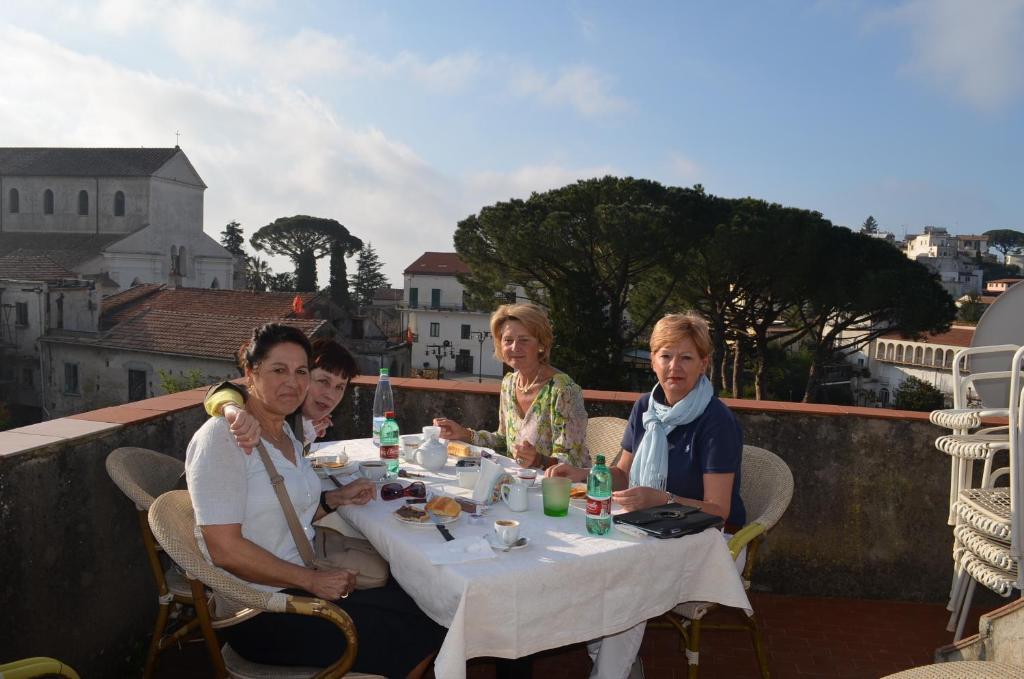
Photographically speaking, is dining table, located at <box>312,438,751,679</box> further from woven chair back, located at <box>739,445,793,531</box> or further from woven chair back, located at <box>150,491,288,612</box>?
woven chair back, located at <box>739,445,793,531</box>

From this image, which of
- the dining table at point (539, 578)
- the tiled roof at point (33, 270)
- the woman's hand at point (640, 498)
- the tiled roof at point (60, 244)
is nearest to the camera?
the dining table at point (539, 578)

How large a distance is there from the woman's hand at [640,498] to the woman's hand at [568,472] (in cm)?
29

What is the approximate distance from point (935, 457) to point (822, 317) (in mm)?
24016

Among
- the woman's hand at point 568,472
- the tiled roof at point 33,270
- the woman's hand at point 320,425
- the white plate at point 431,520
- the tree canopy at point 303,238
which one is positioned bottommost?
the white plate at point 431,520

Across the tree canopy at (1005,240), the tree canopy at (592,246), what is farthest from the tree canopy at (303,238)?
the tree canopy at (1005,240)

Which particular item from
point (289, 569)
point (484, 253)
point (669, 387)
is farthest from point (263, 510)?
point (484, 253)

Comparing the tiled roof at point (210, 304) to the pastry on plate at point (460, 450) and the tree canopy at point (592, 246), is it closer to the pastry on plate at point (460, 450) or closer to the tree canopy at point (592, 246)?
the tree canopy at point (592, 246)

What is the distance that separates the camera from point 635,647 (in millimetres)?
2492

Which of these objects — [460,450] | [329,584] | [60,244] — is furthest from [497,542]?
[60,244]

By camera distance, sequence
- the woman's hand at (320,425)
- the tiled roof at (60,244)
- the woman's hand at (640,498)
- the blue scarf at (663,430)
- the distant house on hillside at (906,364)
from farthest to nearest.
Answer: the tiled roof at (60,244) < the distant house on hillside at (906,364) < the woman's hand at (320,425) < the blue scarf at (663,430) < the woman's hand at (640,498)

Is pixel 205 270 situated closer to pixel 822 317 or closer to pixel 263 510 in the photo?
pixel 822 317

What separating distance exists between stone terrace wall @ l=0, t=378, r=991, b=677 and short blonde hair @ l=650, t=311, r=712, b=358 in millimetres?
1168

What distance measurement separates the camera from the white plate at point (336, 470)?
109 inches

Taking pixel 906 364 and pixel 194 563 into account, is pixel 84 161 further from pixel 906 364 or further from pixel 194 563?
pixel 906 364
